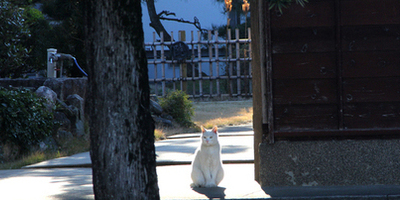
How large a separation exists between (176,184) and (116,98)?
82.6 inches

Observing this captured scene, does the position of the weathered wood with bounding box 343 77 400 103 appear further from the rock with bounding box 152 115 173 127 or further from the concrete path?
the rock with bounding box 152 115 173 127

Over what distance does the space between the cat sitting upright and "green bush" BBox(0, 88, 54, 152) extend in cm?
348

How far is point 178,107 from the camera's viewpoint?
10.8 m

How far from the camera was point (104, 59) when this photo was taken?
8.14ft

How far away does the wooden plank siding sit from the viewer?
3.98m

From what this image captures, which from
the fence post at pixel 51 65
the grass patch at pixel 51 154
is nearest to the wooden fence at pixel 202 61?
the fence post at pixel 51 65

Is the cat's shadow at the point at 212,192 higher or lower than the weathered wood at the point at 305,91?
lower

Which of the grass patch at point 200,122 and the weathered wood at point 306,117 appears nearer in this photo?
the weathered wood at point 306,117

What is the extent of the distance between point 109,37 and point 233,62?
14.3 metres

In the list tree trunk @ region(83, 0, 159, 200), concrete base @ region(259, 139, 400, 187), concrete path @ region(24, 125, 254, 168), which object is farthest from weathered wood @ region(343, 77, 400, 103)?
tree trunk @ region(83, 0, 159, 200)

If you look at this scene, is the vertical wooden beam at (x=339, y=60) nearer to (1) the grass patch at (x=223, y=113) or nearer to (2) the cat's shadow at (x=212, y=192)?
(2) the cat's shadow at (x=212, y=192)

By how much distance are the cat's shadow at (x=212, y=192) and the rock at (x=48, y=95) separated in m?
4.39

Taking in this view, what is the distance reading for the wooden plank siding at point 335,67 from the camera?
13.1 feet

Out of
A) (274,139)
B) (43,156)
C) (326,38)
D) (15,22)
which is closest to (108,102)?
(274,139)
